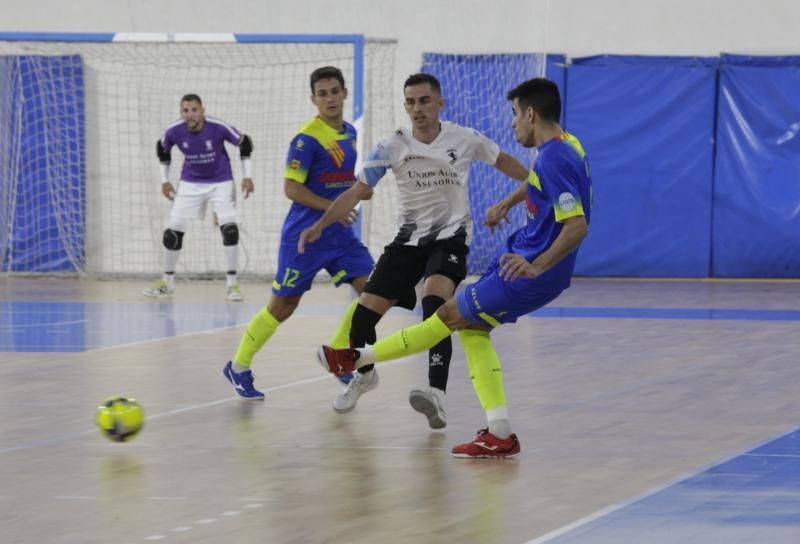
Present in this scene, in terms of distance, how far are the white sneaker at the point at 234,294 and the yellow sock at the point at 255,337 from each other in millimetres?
6890

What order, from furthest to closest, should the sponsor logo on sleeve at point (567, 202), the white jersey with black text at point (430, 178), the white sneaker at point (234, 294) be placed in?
the white sneaker at point (234, 294), the white jersey with black text at point (430, 178), the sponsor logo on sleeve at point (567, 202)

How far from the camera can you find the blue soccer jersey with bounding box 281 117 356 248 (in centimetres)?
851

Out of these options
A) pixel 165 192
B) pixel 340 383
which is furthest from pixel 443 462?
pixel 165 192

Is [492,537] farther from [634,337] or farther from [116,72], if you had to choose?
[116,72]

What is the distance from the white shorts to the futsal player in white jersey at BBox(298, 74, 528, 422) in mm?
8471

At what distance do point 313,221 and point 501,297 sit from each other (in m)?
2.36

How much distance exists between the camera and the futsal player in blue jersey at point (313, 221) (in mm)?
8477

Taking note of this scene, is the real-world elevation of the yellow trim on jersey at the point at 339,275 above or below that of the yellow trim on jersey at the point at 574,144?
below

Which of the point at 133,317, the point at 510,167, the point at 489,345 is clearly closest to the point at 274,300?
the point at 510,167

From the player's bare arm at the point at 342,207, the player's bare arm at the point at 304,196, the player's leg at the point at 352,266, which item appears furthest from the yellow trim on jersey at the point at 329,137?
the player's bare arm at the point at 342,207

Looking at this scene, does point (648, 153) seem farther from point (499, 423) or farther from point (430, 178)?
point (499, 423)

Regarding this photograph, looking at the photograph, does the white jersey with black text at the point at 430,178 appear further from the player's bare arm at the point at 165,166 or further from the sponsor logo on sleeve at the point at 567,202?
the player's bare arm at the point at 165,166

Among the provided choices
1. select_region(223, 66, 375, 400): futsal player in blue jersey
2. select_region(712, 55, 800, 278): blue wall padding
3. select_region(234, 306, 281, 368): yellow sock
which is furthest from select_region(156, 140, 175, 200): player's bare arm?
select_region(234, 306, 281, 368): yellow sock

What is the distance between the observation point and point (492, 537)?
16.4 ft
